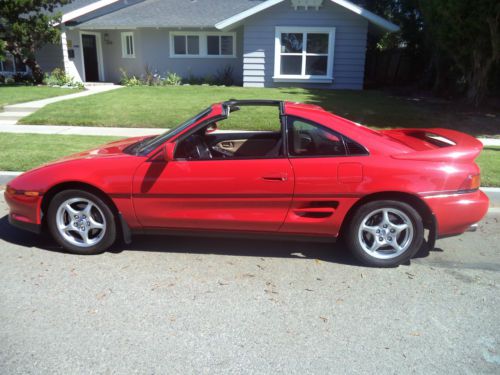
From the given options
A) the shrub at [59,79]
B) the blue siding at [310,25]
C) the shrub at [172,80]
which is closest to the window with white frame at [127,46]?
the shrub at [172,80]

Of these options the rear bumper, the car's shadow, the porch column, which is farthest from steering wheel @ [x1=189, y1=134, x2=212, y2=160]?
the porch column

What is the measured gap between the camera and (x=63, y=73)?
20.0m

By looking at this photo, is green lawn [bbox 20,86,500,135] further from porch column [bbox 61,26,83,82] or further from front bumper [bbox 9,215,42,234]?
front bumper [bbox 9,215,42,234]

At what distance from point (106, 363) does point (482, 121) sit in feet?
39.2

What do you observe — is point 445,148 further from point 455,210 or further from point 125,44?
point 125,44

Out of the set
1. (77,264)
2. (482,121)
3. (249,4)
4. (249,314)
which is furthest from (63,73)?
(249,314)

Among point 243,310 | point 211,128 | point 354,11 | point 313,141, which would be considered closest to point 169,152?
point 211,128

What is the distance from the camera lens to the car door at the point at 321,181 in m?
4.02

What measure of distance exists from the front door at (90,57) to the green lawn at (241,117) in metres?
6.75

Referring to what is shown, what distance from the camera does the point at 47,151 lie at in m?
8.01

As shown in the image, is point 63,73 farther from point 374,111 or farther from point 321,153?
point 321,153

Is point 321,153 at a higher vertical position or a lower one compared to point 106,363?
higher

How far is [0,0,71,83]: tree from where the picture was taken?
17.2 metres

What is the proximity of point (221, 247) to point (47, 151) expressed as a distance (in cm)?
491
